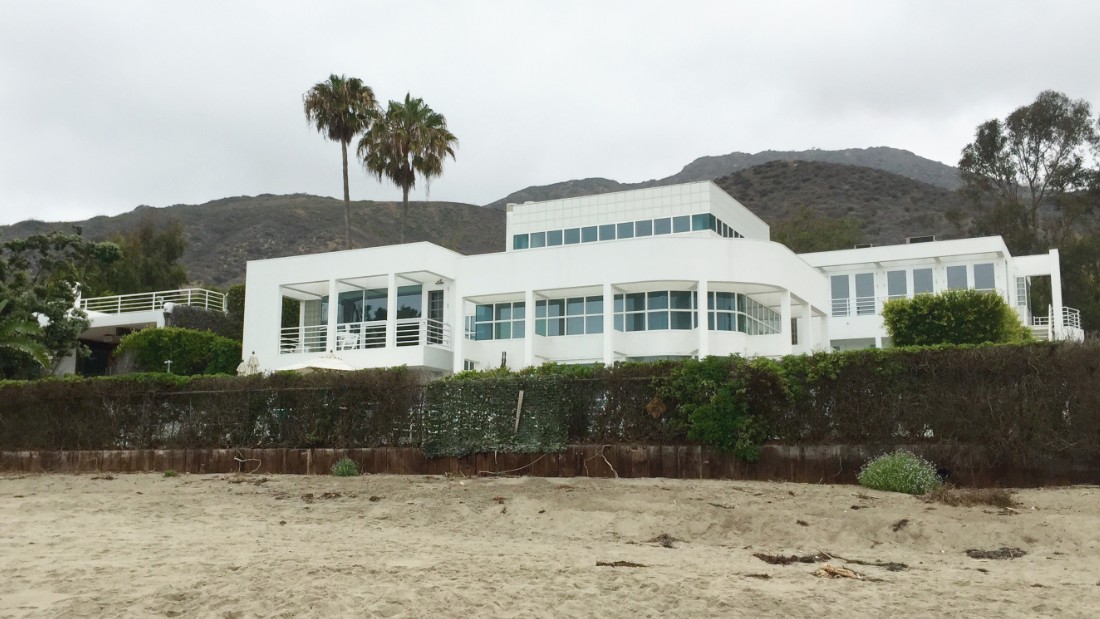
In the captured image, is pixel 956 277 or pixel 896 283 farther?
pixel 896 283

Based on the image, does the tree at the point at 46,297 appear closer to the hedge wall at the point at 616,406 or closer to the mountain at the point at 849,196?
the hedge wall at the point at 616,406

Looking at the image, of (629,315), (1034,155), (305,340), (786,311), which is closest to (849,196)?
(1034,155)

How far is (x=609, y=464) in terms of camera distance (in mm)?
18172

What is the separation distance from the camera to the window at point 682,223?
35.5 meters

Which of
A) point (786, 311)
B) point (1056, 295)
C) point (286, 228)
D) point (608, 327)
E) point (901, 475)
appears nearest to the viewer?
point (901, 475)

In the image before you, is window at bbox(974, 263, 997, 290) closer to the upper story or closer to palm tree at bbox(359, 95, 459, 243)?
the upper story

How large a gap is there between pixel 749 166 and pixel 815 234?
103 metres

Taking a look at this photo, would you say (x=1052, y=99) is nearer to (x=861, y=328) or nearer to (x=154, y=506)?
(x=861, y=328)

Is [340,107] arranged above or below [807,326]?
above

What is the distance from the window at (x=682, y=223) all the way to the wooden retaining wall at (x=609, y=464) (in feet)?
60.6

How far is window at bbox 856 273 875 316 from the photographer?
44.2m

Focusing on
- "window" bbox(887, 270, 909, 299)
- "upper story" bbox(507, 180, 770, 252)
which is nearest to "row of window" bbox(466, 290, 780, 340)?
"upper story" bbox(507, 180, 770, 252)

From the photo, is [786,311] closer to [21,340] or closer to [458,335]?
[458,335]

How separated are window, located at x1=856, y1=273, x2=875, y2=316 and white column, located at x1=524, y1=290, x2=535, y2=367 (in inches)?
736
